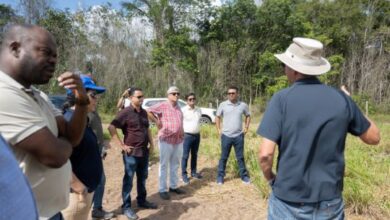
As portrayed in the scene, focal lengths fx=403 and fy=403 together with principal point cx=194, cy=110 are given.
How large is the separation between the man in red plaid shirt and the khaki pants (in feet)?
10.1

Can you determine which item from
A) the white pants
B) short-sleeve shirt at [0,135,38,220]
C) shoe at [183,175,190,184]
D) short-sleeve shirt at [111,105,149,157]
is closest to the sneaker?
shoe at [183,175,190,184]

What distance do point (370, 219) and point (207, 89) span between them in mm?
19544

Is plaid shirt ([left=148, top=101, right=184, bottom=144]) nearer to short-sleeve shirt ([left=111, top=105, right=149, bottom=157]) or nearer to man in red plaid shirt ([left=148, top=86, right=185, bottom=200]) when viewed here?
man in red plaid shirt ([left=148, top=86, right=185, bottom=200])

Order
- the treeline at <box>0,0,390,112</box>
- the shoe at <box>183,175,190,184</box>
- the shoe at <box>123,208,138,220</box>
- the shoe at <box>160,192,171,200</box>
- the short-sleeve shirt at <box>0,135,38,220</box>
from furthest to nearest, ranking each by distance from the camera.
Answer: the treeline at <box>0,0,390,112</box>, the shoe at <box>183,175,190,184</box>, the shoe at <box>160,192,171,200</box>, the shoe at <box>123,208,138,220</box>, the short-sleeve shirt at <box>0,135,38,220</box>

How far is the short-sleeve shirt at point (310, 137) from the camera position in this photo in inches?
95.0

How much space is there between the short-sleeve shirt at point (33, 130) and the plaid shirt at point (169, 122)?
14.4 feet

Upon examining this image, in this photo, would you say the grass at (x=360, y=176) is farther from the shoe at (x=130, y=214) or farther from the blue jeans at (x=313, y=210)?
the blue jeans at (x=313, y=210)

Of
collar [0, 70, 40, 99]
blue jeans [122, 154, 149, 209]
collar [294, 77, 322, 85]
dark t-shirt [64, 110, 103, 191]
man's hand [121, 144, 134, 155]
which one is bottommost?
blue jeans [122, 154, 149, 209]

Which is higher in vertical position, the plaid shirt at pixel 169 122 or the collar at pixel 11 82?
the collar at pixel 11 82

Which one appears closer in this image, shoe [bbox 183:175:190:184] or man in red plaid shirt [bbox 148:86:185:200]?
man in red plaid shirt [bbox 148:86:185:200]

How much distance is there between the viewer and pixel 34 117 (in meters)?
1.65

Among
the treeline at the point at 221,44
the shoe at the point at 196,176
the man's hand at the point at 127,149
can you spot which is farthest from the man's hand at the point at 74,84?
the treeline at the point at 221,44

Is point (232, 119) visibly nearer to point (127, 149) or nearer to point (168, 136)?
point (168, 136)

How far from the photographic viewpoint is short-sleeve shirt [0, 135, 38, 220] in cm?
78
